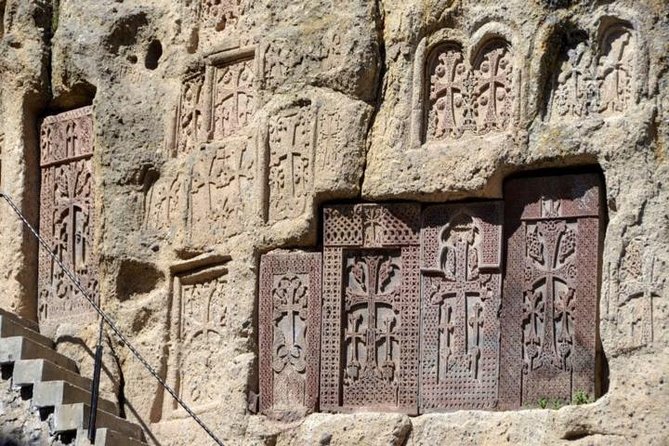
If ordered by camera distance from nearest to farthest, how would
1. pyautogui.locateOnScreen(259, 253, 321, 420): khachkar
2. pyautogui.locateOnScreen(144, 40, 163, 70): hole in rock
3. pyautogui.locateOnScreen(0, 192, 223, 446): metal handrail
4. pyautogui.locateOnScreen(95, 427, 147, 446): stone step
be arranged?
1. pyautogui.locateOnScreen(95, 427, 147, 446): stone step
2. pyautogui.locateOnScreen(0, 192, 223, 446): metal handrail
3. pyautogui.locateOnScreen(259, 253, 321, 420): khachkar
4. pyautogui.locateOnScreen(144, 40, 163, 70): hole in rock

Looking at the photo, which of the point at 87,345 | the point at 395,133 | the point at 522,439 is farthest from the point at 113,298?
the point at 522,439

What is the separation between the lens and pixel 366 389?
14109 millimetres

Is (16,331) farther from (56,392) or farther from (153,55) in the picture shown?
(153,55)

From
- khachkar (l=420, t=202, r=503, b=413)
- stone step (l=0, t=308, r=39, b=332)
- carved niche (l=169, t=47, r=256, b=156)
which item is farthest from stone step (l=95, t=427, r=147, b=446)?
carved niche (l=169, t=47, r=256, b=156)

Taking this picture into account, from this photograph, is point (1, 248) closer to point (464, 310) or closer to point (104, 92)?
point (104, 92)

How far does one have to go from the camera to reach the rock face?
13.1 meters

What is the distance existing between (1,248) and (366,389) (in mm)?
3648

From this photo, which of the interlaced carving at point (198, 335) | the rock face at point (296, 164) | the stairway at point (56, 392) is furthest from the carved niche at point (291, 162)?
the stairway at point (56, 392)

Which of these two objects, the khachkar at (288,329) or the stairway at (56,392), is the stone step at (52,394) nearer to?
the stairway at (56,392)

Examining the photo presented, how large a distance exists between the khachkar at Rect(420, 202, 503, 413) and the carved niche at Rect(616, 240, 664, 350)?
41.3 inches

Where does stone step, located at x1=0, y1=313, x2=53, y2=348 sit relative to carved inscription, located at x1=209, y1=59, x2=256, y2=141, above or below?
below

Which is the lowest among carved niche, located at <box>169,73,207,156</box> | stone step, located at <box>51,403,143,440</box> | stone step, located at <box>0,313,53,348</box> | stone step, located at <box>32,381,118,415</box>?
stone step, located at <box>51,403,143,440</box>

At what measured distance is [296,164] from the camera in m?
14.5

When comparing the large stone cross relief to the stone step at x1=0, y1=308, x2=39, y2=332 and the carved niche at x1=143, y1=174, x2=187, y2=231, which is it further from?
the stone step at x1=0, y1=308, x2=39, y2=332
